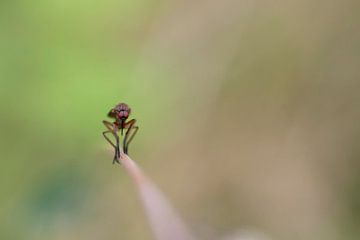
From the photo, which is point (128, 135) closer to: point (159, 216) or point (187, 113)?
point (159, 216)

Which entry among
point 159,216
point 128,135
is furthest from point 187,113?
point 159,216

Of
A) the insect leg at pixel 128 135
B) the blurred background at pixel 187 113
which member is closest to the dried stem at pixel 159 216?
the insect leg at pixel 128 135

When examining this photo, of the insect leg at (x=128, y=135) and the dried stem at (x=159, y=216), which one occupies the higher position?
the insect leg at (x=128, y=135)

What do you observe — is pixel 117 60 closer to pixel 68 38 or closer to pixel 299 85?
pixel 68 38

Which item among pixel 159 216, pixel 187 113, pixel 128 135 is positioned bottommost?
pixel 159 216

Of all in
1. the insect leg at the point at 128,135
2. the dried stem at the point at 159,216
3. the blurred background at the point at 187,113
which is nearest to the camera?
the dried stem at the point at 159,216

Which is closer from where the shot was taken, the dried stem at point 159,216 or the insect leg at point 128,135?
the dried stem at point 159,216

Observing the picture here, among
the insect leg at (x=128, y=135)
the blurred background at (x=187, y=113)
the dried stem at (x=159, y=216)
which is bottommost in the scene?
the dried stem at (x=159, y=216)

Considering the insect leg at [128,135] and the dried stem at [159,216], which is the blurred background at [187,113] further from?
the dried stem at [159,216]

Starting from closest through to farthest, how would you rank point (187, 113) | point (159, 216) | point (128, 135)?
point (159, 216) → point (128, 135) → point (187, 113)

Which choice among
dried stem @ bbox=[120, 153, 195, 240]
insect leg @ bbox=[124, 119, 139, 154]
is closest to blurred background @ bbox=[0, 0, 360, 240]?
insect leg @ bbox=[124, 119, 139, 154]
